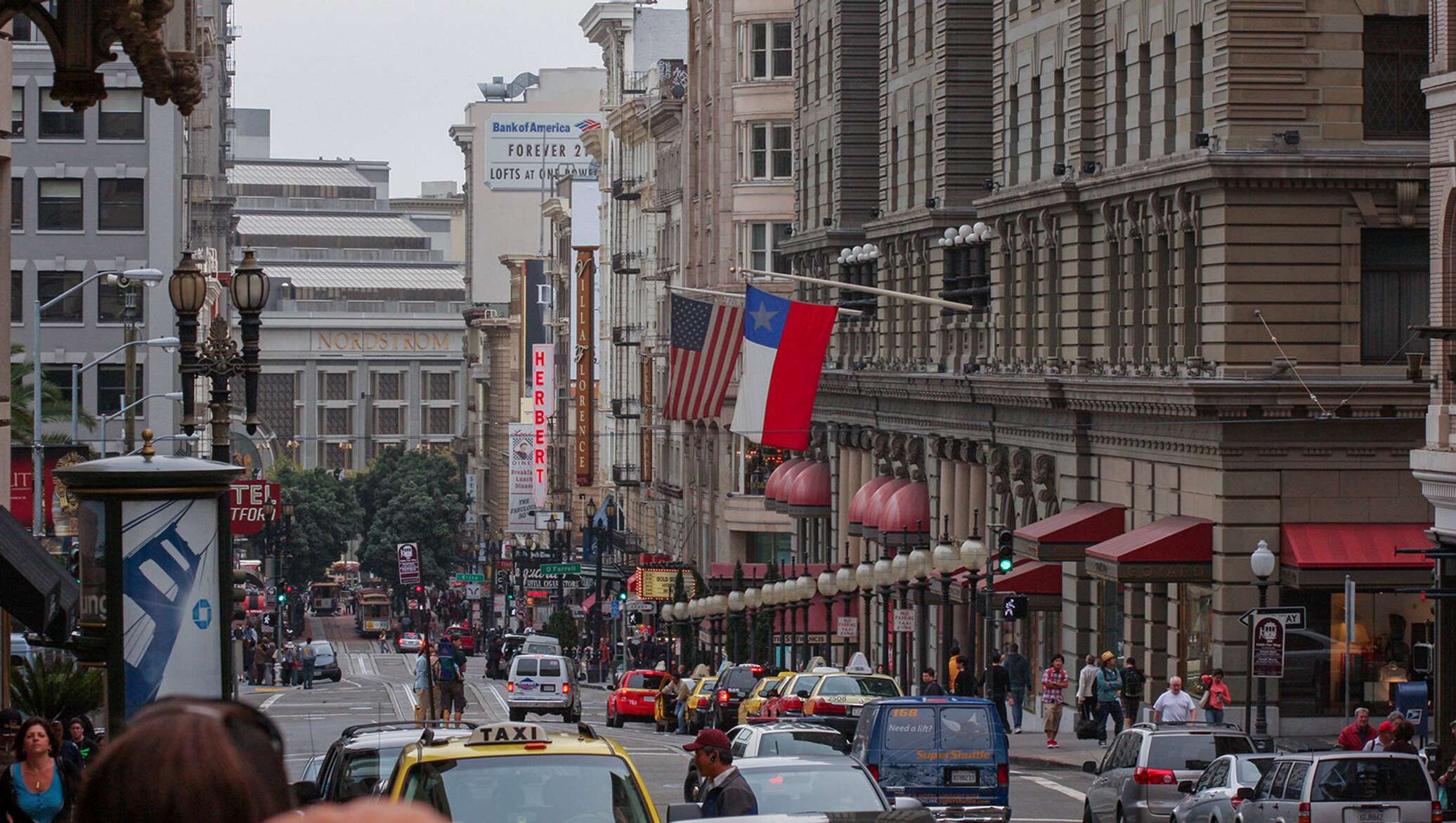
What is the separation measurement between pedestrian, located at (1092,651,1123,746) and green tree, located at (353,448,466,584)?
11200 centimetres

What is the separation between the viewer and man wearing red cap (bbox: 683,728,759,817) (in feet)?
52.0

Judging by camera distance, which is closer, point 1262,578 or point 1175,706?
point 1262,578

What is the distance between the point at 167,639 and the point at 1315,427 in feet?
81.7

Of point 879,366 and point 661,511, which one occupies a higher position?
point 879,366

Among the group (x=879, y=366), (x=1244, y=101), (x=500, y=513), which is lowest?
(x=500, y=513)

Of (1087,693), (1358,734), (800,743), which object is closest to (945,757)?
(800,743)

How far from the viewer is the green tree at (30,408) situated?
60906mm

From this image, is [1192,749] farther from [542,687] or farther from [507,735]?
[542,687]

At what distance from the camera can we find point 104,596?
16.3 metres

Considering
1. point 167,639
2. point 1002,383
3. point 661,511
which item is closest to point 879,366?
point 1002,383

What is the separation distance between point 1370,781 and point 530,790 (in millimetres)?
11671

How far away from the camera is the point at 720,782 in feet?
53.2

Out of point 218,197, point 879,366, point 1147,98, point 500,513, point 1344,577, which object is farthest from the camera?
point 500,513

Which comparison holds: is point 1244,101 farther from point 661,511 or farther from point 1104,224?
point 661,511
